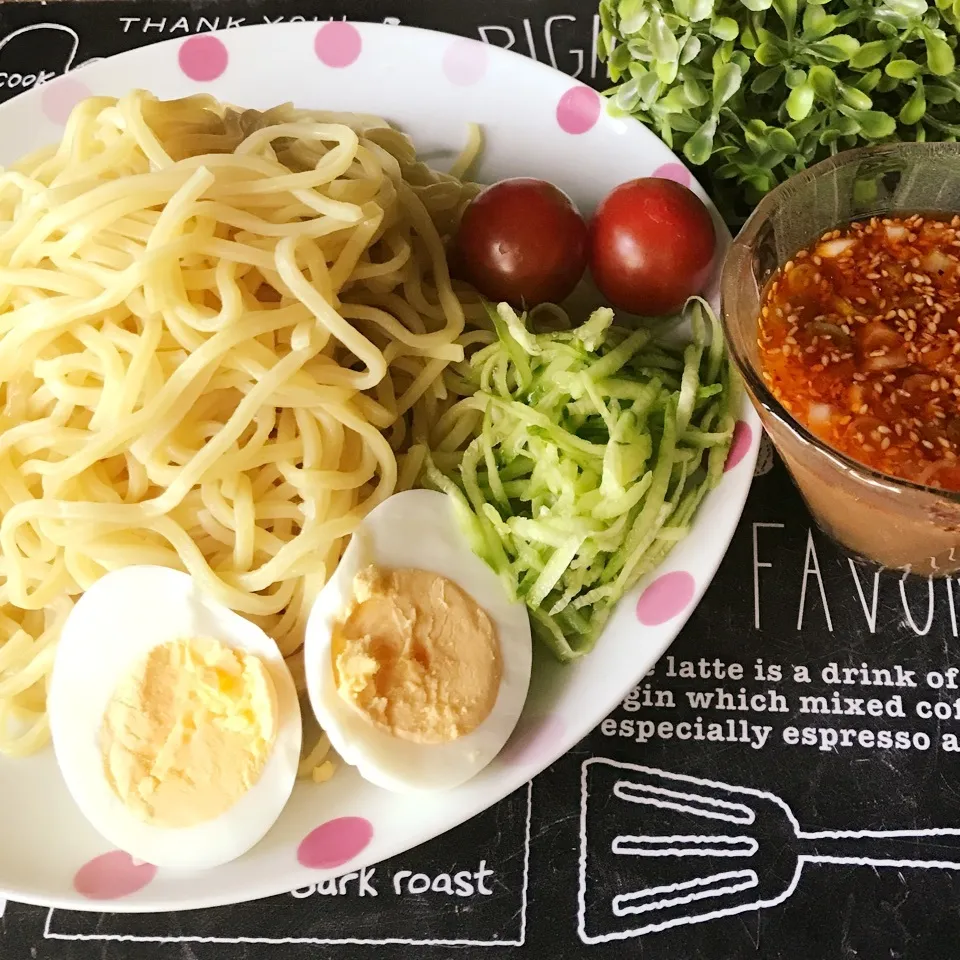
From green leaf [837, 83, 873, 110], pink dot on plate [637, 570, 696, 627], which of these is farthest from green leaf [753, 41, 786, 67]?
pink dot on plate [637, 570, 696, 627]

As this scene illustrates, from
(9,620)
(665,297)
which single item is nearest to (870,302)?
(665,297)

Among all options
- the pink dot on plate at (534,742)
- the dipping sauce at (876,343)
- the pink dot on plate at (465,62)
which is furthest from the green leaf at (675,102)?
the pink dot on plate at (534,742)

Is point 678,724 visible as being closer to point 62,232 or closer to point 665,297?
point 665,297

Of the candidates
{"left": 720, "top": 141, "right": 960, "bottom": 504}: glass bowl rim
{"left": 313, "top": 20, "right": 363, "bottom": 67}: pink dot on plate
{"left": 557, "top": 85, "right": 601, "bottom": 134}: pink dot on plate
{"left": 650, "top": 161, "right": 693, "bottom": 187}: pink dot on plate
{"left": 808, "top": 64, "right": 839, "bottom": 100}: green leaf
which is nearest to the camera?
{"left": 720, "top": 141, "right": 960, "bottom": 504}: glass bowl rim

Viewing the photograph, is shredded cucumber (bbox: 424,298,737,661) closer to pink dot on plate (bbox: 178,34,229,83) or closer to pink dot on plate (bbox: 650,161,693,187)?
pink dot on plate (bbox: 650,161,693,187)

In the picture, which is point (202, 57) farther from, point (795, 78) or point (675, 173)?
point (795, 78)

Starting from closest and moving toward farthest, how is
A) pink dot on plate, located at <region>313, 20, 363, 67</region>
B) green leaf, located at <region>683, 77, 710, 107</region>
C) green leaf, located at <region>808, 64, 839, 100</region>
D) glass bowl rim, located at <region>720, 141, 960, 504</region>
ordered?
glass bowl rim, located at <region>720, 141, 960, 504</region>
green leaf, located at <region>808, 64, 839, 100</region>
green leaf, located at <region>683, 77, 710, 107</region>
pink dot on plate, located at <region>313, 20, 363, 67</region>

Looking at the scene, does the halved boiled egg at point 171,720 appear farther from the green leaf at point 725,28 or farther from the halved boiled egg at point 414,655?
the green leaf at point 725,28
